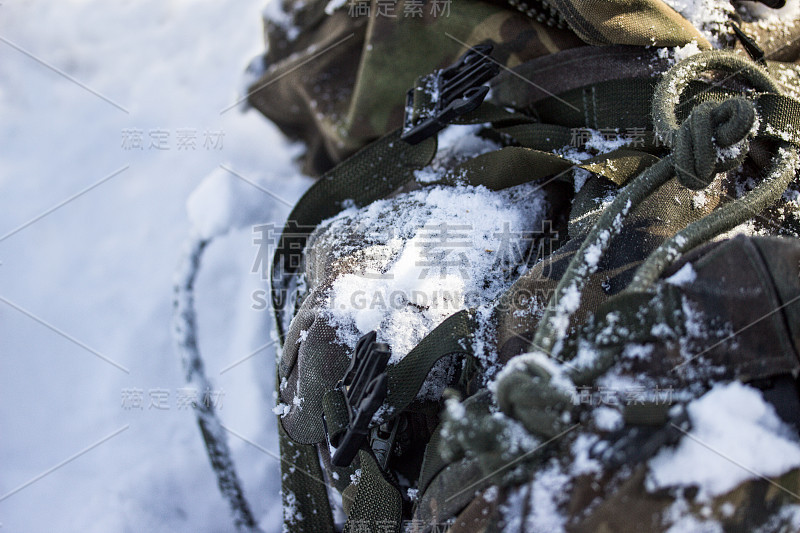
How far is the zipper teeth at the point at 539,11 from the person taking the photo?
3.56ft

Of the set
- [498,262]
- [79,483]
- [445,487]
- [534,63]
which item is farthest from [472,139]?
[79,483]

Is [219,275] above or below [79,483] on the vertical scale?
above

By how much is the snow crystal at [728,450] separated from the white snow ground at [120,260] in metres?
0.92

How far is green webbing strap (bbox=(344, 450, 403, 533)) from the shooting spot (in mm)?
839

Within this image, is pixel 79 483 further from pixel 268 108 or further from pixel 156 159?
pixel 268 108

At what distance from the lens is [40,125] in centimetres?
169

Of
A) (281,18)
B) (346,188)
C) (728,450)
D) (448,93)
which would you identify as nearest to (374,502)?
(728,450)

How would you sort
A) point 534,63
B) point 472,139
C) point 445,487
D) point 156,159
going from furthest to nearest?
point 156,159 → point 472,139 → point 534,63 → point 445,487

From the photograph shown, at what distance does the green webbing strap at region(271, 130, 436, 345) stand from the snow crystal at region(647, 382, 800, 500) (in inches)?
25.4

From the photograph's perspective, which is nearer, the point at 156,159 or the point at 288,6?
the point at 288,6

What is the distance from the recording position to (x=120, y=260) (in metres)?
1.50

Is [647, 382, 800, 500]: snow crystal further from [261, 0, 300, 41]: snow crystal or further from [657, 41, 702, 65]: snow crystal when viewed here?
[261, 0, 300, 41]: snow crystal

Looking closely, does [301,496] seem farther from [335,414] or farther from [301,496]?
[335,414]

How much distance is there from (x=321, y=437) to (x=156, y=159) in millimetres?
1047
